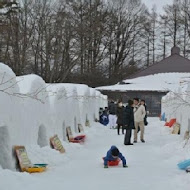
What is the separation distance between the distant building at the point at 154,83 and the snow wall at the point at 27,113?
18.9 metres

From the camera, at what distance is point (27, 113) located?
35.2 feet

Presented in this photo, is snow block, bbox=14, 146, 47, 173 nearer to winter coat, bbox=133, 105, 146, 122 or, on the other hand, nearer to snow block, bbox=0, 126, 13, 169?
snow block, bbox=0, 126, 13, 169

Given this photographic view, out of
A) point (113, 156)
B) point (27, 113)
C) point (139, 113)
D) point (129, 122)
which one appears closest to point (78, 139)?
point (129, 122)

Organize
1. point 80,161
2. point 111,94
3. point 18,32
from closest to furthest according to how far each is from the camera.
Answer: point 80,161
point 18,32
point 111,94

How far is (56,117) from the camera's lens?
47.2 feet

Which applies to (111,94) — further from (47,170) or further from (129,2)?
(47,170)

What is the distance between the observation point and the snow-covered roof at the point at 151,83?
39781 millimetres

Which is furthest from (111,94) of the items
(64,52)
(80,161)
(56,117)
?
(80,161)

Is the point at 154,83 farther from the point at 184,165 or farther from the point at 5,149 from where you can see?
the point at 5,149

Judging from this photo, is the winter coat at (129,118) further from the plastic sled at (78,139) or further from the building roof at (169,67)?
the building roof at (169,67)

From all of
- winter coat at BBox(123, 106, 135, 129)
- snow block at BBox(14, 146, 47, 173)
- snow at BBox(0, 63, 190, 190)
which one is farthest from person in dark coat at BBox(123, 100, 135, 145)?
snow block at BBox(14, 146, 47, 173)

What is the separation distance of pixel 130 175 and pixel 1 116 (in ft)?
9.93

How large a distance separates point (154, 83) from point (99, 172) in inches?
1327

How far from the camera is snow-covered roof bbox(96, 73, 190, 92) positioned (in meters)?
39.8
